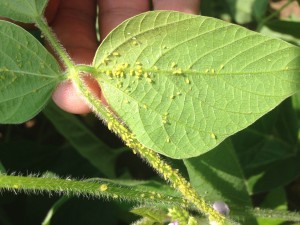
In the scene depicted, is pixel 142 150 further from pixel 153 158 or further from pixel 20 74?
pixel 20 74

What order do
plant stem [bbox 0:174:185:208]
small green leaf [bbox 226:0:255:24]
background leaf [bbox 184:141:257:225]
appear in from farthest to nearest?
small green leaf [bbox 226:0:255:24], background leaf [bbox 184:141:257:225], plant stem [bbox 0:174:185:208]

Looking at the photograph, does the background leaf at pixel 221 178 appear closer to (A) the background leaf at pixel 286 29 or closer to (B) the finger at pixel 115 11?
(B) the finger at pixel 115 11

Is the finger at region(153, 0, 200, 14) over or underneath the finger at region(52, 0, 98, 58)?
over

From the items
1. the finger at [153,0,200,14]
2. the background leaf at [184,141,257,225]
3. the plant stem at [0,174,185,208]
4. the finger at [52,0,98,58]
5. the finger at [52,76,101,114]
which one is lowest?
the background leaf at [184,141,257,225]

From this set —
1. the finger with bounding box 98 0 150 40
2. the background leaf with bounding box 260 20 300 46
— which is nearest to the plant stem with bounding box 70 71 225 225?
the finger with bounding box 98 0 150 40

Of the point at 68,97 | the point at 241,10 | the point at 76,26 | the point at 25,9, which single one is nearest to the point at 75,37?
the point at 76,26

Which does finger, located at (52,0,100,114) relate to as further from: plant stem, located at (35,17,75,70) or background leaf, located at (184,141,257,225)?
background leaf, located at (184,141,257,225)
